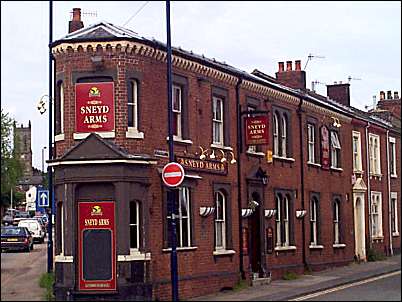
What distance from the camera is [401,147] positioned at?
2004 inches

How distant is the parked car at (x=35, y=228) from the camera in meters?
46.6

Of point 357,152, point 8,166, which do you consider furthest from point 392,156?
point 8,166

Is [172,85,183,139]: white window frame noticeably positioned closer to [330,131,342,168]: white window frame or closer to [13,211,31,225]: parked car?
[330,131,342,168]: white window frame

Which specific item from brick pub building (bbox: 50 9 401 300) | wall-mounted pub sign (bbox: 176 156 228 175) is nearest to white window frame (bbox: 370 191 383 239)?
brick pub building (bbox: 50 9 401 300)

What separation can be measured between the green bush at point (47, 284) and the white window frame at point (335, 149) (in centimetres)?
1797

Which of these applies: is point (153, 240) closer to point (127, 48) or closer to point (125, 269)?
point (125, 269)

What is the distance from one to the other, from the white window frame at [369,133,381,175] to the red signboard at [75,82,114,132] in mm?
24567

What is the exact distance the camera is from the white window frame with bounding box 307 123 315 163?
127 ft

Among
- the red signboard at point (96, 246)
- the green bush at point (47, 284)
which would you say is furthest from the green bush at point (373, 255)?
the red signboard at point (96, 246)

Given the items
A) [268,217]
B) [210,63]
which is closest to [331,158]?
[268,217]

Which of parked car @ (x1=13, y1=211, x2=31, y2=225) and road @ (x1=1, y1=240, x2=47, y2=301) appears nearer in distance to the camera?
road @ (x1=1, y1=240, x2=47, y2=301)

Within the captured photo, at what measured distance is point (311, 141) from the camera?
3916 centimetres

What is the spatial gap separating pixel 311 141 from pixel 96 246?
54.4ft

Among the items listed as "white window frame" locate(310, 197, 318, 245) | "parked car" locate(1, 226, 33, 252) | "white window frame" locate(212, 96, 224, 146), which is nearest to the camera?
"white window frame" locate(212, 96, 224, 146)
